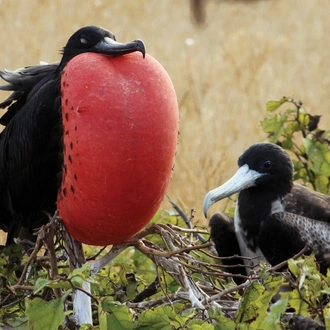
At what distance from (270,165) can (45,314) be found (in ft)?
5.70

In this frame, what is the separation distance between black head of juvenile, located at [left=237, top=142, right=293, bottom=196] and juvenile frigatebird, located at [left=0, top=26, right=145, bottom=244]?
3.58 ft

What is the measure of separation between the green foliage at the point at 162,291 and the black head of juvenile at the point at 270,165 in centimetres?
43

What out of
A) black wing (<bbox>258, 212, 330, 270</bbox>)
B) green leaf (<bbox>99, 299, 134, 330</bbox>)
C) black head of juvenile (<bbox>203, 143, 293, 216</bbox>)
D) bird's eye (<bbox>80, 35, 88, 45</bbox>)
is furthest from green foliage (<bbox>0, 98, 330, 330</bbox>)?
bird's eye (<bbox>80, 35, 88, 45</bbox>)

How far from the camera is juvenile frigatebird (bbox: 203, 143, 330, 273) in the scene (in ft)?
12.5

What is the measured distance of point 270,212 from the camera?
401 centimetres

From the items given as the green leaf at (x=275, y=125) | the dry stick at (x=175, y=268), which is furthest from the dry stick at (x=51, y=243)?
the green leaf at (x=275, y=125)

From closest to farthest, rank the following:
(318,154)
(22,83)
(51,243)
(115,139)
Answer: (115,139)
(51,243)
(22,83)
(318,154)

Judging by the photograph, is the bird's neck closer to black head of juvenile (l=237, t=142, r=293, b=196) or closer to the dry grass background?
black head of juvenile (l=237, t=142, r=293, b=196)

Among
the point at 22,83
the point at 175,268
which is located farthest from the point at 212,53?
the point at 175,268

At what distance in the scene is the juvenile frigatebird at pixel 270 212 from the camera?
3809mm

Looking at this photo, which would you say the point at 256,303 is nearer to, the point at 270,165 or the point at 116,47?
the point at 116,47

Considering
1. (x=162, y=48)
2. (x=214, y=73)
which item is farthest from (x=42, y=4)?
(x=214, y=73)

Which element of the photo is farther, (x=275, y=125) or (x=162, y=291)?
(x=275, y=125)

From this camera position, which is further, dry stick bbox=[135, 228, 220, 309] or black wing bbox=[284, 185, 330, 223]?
black wing bbox=[284, 185, 330, 223]
